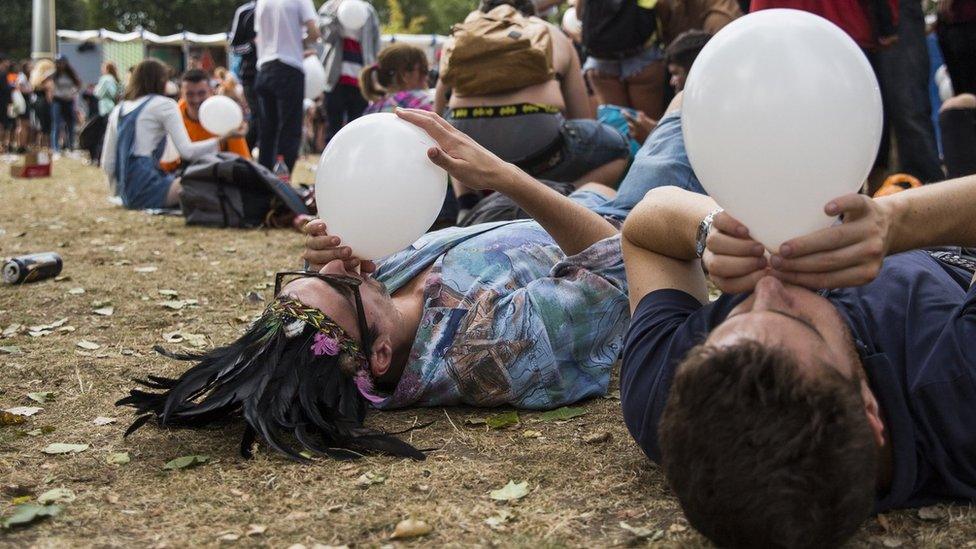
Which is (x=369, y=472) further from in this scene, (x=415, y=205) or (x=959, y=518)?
(x=959, y=518)

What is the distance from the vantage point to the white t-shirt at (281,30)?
8.14 m

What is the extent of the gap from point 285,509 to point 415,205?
992 mm

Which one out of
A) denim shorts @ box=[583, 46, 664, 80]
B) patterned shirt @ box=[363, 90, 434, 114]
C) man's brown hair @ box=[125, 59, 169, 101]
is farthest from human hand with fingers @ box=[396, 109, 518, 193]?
man's brown hair @ box=[125, 59, 169, 101]

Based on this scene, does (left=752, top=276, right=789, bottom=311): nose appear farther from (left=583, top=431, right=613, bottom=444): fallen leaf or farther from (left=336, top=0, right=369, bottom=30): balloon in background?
(left=336, top=0, right=369, bottom=30): balloon in background

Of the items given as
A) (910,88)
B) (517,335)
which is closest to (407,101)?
(910,88)

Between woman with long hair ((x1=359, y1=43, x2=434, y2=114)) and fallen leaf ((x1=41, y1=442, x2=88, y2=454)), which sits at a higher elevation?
woman with long hair ((x1=359, y1=43, x2=434, y2=114))

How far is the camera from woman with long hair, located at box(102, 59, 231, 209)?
27.4ft

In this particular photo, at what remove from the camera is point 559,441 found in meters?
2.74

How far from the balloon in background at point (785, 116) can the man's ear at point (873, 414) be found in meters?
0.35

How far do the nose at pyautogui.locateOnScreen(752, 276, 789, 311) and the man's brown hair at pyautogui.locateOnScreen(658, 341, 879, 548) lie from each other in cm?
14

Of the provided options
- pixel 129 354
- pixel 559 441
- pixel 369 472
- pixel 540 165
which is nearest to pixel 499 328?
pixel 559 441

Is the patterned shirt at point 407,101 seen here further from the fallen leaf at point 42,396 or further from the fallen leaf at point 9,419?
the fallen leaf at point 9,419

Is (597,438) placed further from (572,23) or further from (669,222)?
(572,23)

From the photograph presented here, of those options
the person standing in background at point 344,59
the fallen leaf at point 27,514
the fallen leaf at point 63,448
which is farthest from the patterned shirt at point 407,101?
A: the fallen leaf at point 27,514
